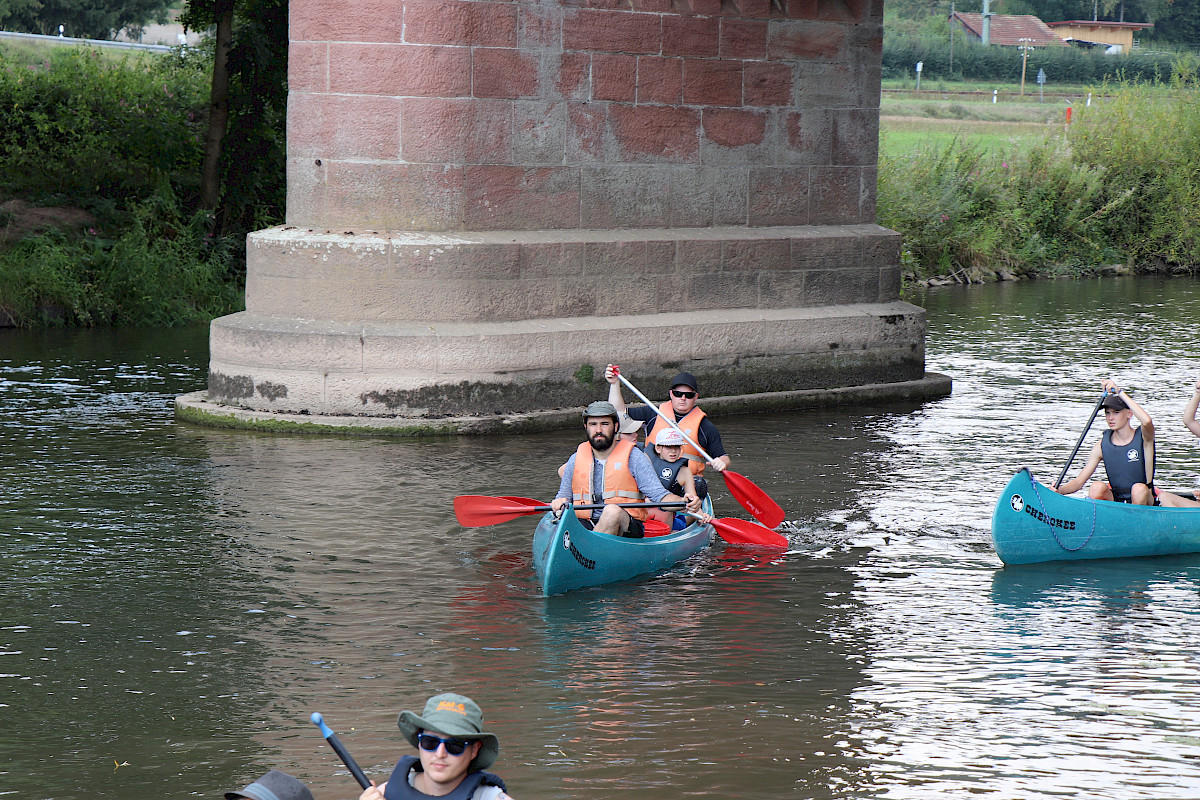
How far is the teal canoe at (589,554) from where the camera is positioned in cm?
852

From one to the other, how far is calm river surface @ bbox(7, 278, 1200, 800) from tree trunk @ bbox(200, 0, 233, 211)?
1029 centimetres

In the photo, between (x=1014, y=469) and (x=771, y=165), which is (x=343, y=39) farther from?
(x=1014, y=469)

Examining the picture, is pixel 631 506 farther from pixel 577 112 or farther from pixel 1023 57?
pixel 1023 57

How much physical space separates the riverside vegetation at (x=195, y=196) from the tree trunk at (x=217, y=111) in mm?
439

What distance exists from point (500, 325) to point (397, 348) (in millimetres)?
1058

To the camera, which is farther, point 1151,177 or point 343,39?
point 1151,177

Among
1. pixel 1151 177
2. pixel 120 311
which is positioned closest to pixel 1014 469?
pixel 120 311

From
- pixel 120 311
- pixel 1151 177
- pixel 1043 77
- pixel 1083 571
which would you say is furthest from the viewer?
pixel 1043 77

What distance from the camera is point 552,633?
7902 mm

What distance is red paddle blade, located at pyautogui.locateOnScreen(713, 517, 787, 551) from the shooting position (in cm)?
979

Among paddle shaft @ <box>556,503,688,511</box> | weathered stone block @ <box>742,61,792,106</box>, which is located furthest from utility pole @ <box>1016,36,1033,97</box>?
paddle shaft @ <box>556,503,688,511</box>

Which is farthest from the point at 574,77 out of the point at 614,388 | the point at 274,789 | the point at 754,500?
the point at 274,789

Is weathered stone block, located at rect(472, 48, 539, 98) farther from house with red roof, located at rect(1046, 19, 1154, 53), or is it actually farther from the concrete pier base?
house with red roof, located at rect(1046, 19, 1154, 53)

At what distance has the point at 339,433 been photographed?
1335 centimetres
